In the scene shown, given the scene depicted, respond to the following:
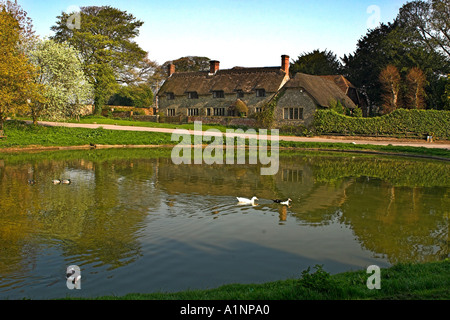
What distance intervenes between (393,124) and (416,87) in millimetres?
13582

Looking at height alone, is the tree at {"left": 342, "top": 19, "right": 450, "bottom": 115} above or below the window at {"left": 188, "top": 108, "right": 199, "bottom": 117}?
above

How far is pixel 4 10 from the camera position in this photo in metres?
37.5

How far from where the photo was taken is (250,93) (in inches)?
2611

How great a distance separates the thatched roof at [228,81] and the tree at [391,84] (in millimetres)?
15366

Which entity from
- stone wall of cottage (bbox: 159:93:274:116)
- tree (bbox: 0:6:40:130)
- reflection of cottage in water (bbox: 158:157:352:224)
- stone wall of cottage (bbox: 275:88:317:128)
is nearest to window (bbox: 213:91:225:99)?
stone wall of cottage (bbox: 159:93:274:116)

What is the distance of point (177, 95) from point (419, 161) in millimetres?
48602

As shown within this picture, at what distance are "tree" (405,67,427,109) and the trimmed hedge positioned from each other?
37.9ft

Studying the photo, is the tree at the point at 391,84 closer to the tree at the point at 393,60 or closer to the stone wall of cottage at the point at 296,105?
the tree at the point at 393,60

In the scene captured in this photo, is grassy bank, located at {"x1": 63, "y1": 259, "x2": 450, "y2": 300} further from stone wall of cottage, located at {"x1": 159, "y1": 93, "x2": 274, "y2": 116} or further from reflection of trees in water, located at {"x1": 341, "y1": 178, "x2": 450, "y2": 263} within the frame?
stone wall of cottage, located at {"x1": 159, "y1": 93, "x2": 274, "y2": 116}

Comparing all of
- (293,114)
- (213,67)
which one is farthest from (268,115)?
(213,67)

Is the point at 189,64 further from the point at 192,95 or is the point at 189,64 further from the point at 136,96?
the point at 136,96

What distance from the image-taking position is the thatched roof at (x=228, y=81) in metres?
65.7

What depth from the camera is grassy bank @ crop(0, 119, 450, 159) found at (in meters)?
35.9
